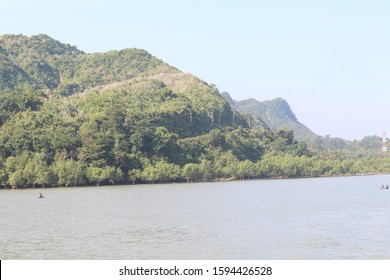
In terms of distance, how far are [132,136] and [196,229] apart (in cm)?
5613

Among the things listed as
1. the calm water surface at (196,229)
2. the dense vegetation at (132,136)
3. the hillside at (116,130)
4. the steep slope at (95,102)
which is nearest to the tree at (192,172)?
the dense vegetation at (132,136)

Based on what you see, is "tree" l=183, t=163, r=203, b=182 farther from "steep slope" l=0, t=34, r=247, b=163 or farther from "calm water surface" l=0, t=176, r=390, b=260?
"calm water surface" l=0, t=176, r=390, b=260

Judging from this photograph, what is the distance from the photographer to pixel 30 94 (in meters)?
103

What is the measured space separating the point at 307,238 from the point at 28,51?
165879mm

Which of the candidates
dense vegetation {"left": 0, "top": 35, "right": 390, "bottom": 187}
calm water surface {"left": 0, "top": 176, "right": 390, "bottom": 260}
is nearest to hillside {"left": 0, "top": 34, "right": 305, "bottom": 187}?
dense vegetation {"left": 0, "top": 35, "right": 390, "bottom": 187}

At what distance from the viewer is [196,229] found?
32781 mm

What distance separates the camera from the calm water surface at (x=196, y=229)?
25.8 m

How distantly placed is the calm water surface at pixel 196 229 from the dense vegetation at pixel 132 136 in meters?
26.0

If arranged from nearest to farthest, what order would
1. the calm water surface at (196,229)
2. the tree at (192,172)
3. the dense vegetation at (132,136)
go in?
the calm water surface at (196,229) → the dense vegetation at (132,136) → the tree at (192,172)

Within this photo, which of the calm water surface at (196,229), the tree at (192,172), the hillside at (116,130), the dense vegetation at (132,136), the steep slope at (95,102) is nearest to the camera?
the calm water surface at (196,229)

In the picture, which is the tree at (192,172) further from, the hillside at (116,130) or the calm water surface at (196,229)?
the calm water surface at (196,229)

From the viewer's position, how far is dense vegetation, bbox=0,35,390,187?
255 ft

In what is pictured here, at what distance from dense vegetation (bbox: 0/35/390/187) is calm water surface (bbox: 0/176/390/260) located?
26.0 metres
